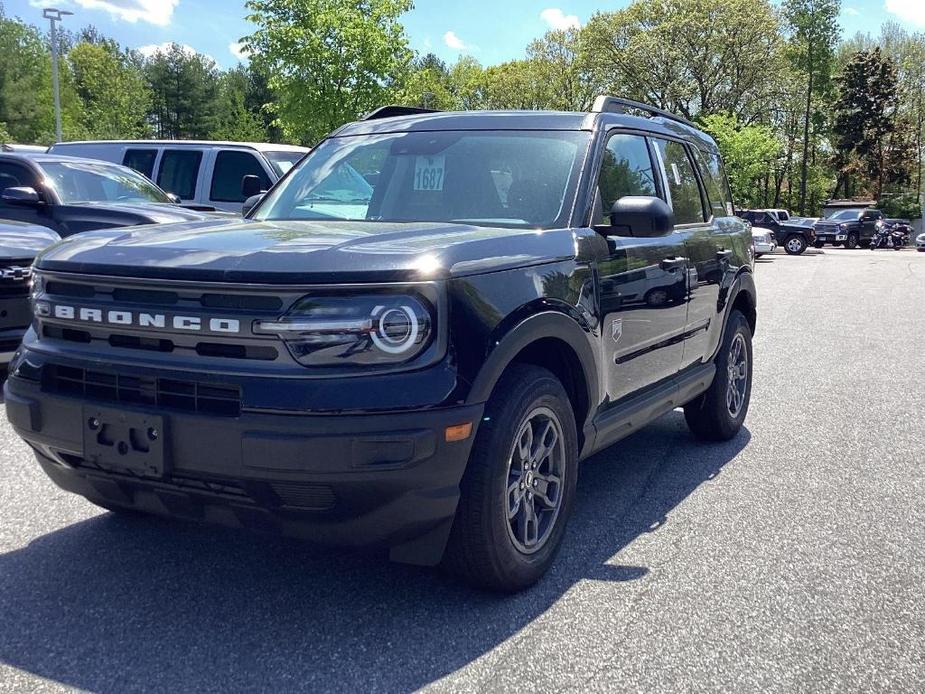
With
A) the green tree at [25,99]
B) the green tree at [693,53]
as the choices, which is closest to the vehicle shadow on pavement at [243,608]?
the green tree at [25,99]

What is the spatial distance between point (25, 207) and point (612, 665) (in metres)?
7.55

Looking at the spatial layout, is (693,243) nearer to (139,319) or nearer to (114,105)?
(139,319)

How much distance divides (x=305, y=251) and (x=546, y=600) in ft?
5.01

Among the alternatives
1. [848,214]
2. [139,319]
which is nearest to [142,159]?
[139,319]

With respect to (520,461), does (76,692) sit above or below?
below

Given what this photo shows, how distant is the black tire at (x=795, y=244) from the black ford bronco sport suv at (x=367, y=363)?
34.7 m

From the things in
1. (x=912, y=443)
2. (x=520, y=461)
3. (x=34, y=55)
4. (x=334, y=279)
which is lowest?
(x=912, y=443)

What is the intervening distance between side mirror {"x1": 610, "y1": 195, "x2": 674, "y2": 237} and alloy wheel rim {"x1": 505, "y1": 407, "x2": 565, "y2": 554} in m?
0.89

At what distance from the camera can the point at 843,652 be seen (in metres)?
3.06

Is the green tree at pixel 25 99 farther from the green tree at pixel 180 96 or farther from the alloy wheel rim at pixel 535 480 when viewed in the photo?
the alloy wheel rim at pixel 535 480

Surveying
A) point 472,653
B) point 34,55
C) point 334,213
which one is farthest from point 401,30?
point 34,55

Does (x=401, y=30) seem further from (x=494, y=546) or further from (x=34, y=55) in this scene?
(x=34, y=55)

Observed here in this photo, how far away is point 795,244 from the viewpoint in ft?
121

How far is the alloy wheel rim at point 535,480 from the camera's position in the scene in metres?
3.42
